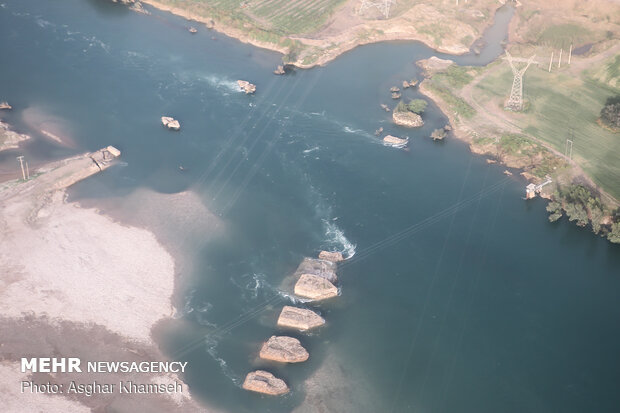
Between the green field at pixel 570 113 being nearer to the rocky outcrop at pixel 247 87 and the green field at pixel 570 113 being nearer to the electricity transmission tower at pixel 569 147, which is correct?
the electricity transmission tower at pixel 569 147

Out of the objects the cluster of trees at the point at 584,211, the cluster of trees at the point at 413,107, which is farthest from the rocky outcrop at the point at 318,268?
the cluster of trees at the point at 413,107

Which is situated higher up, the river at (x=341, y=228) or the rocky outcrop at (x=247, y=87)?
the rocky outcrop at (x=247, y=87)

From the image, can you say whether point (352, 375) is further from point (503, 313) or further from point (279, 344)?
point (503, 313)

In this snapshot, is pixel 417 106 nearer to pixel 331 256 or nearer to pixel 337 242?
pixel 337 242

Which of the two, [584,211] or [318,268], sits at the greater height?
[584,211]

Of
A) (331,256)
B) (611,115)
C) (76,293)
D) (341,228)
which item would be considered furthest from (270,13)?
(76,293)

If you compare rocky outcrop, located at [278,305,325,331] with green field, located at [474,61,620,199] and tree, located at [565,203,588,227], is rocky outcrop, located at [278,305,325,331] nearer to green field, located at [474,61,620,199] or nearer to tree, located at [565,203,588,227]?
tree, located at [565,203,588,227]

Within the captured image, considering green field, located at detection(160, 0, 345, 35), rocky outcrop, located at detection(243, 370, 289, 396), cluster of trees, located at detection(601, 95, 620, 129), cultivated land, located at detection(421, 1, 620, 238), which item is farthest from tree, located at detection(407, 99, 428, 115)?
rocky outcrop, located at detection(243, 370, 289, 396)
